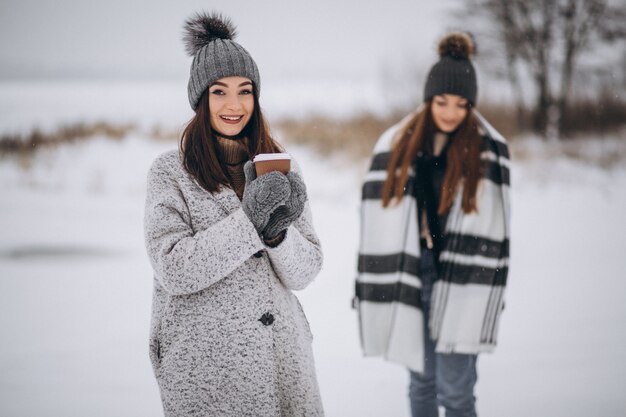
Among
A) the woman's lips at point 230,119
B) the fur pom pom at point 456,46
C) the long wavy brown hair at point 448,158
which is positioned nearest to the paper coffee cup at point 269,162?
the woman's lips at point 230,119

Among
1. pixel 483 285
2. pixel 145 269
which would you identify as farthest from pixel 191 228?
pixel 145 269

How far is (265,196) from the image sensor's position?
121 centimetres

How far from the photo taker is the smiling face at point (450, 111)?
2053mm

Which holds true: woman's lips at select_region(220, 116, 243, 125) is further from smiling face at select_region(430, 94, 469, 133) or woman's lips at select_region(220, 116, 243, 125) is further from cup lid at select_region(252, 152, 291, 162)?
smiling face at select_region(430, 94, 469, 133)

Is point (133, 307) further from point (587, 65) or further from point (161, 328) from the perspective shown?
point (587, 65)

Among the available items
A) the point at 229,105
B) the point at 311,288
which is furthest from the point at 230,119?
the point at 311,288

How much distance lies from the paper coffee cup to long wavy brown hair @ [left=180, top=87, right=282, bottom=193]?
17 centimetres

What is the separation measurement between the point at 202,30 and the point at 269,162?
518 millimetres

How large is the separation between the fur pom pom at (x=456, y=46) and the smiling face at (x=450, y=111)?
175 millimetres

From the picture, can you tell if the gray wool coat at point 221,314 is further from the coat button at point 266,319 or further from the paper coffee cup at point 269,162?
the paper coffee cup at point 269,162

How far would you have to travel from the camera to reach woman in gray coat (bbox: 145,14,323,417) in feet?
4.01

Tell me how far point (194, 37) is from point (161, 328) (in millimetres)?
822

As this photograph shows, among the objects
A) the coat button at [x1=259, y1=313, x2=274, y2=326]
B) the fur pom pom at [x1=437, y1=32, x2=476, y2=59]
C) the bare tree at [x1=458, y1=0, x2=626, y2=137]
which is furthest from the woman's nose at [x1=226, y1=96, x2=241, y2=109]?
the bare tree at [x1=458, y1=0, x2=626, y2=137]

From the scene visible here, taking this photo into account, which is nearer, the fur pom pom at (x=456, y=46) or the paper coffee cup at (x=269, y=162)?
the paper coffee cup at (x=269, y=162)
